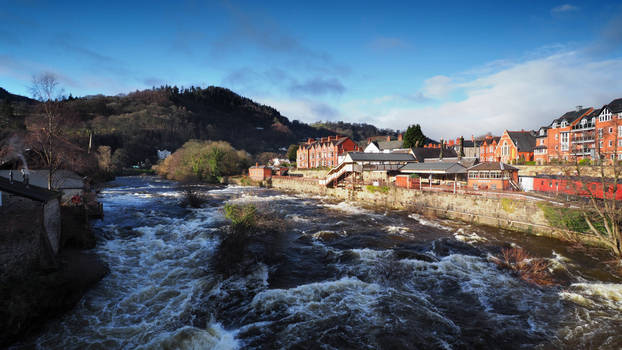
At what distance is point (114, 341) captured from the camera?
734 centimetres

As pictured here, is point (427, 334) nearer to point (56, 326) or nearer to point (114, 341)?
point (114, 341)

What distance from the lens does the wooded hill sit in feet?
333

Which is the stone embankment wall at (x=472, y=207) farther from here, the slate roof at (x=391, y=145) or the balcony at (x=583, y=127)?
the slate roof at (x=391, y=145)

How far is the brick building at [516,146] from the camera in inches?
1843

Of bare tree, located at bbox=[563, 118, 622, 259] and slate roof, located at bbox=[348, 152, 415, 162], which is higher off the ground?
slate roof, located at bbox=[348, 152, 415, 162]

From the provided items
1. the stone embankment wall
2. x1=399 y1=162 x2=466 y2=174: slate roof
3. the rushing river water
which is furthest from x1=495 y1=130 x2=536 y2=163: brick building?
the rushing river water

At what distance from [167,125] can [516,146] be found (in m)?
135

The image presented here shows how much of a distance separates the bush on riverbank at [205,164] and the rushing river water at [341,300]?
42221mm

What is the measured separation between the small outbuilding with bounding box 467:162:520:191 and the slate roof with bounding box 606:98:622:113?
20103mm

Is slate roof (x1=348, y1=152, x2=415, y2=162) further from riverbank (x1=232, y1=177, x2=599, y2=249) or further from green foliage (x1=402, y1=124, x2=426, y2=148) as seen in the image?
green foliage (x1=402, y1=124, x2=426, y2=148)

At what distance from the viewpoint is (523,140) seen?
1902 inches

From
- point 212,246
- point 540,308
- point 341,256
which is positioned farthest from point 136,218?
point 540,308

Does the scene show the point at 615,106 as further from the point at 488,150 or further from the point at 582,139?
the point at 488,150

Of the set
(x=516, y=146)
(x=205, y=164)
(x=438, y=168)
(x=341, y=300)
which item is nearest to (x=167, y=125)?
(x=205, y=164)
